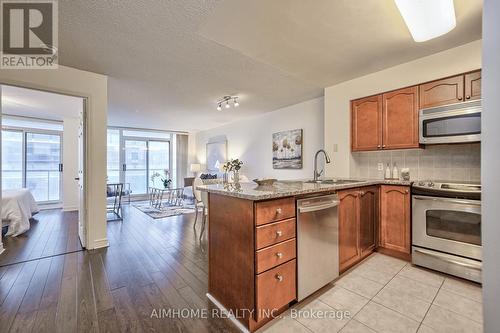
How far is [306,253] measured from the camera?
5.36 ft

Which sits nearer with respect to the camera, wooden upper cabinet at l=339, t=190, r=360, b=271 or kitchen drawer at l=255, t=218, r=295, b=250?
kitchen drawer at l=255, t=218, r=295, b=250

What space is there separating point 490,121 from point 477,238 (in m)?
1.94

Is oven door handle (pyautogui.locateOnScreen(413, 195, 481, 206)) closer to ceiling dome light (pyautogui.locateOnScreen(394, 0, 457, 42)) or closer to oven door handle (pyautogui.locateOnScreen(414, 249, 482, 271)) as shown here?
oven door handle (pyautogui.locateOnScreen(414, 249, 482, 271))

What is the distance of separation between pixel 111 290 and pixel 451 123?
3.80 metres

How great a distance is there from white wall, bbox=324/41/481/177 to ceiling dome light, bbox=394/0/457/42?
31.1 inches

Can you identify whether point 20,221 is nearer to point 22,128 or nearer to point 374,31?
point 22,128

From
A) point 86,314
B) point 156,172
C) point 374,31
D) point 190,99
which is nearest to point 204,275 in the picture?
point 86,314

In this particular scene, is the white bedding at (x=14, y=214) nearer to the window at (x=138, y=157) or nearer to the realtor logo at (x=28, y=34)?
the realtor logo at (x=28, y=34)

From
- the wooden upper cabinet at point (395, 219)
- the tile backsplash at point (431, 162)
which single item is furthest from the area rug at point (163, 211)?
the wooden upper cabinet at point (395, 219)

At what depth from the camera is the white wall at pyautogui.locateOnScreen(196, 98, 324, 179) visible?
13.7ft

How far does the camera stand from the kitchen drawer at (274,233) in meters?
1.37

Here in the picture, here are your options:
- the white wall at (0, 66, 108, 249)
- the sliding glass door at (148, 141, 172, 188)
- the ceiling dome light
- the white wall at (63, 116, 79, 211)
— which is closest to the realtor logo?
the white wall at (0, 66, 108, 249)

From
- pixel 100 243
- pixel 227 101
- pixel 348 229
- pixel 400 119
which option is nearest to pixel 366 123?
pixel 400 119

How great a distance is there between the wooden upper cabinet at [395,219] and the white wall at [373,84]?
762 mm
